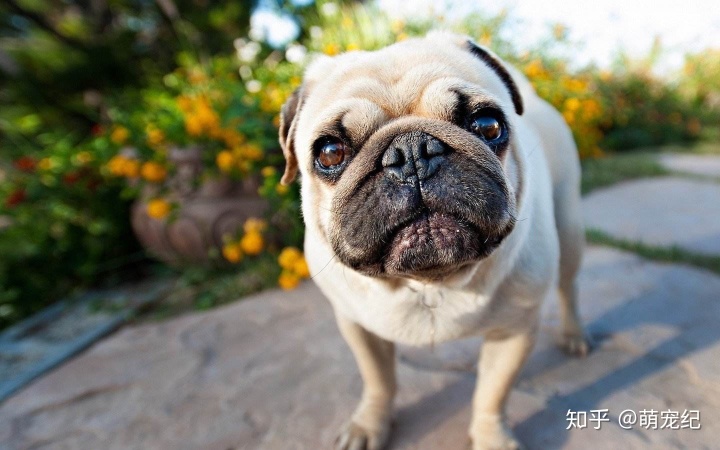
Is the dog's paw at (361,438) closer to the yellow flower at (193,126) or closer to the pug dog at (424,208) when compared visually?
the pug dog at (424,208)

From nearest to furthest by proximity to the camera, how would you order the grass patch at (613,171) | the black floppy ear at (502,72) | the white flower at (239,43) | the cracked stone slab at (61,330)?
the black floppy ear at (502,72) < the cracked stone slab at (61,330) < the grass patch at (613,171) < the white flower at (239,43)

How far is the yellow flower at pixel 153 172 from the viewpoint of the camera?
326 cm

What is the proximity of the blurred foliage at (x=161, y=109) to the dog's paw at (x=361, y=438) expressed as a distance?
139 centimetres

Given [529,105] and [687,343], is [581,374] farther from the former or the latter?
[529,105]

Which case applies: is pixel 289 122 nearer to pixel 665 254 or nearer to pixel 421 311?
pixel 421 311

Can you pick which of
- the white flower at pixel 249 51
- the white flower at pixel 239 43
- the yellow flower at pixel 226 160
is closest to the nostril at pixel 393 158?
the yellow flower at pixel 226 160

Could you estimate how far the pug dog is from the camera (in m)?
1.18

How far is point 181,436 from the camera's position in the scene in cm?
192

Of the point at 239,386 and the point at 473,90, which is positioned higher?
Result: the point at 473,90

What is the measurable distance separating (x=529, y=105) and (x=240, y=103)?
219 centimetres

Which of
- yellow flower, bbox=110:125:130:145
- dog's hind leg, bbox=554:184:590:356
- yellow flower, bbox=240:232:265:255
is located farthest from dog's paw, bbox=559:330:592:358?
yellow flower, bbox=110:125:130:145

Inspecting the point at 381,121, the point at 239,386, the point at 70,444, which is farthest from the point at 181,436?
the point at 381,121

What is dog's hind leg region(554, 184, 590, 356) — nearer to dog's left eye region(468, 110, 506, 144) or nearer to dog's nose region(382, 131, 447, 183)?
dog's left eye region(468, 110, 506, 144)

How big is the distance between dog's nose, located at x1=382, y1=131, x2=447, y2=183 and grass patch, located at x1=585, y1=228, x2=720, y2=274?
2.54 metres
